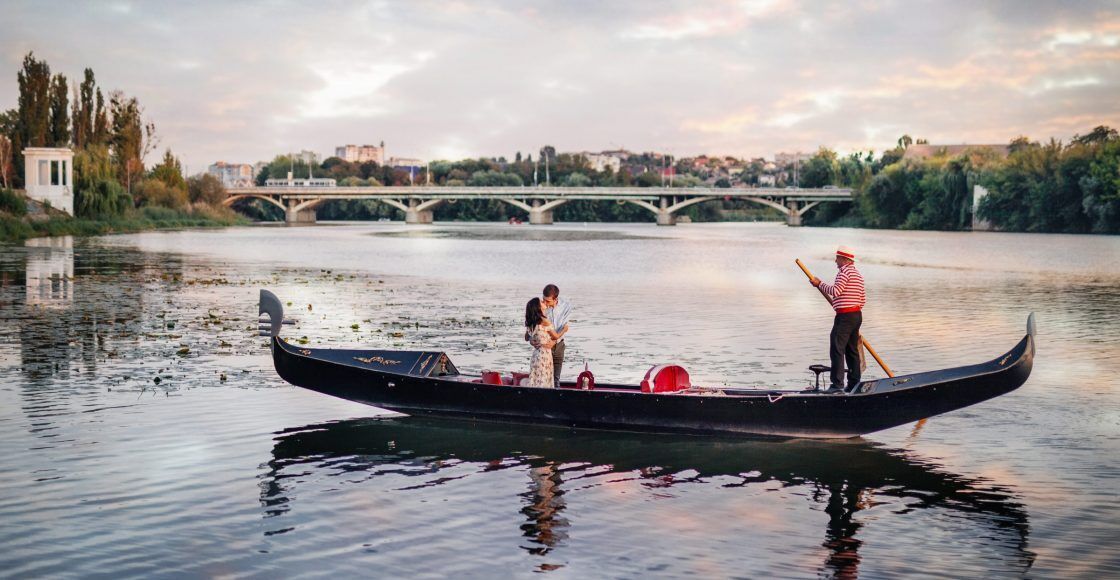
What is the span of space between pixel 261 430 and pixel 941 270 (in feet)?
162

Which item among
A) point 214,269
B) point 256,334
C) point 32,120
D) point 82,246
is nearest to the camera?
point 256,334

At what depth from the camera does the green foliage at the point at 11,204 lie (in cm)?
7619

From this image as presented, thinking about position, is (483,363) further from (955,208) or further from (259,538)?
(955,208)

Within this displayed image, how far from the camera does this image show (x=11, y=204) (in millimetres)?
77000

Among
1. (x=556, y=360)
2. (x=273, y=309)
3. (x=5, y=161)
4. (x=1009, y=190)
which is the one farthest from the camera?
(x=1009, y=190)

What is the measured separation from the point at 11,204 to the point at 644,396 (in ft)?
239

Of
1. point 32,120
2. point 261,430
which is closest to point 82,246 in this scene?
point 32,120

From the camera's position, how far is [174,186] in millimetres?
122625

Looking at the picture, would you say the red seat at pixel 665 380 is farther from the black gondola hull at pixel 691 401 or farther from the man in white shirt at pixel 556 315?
the man in white shirt at pixel 556 315

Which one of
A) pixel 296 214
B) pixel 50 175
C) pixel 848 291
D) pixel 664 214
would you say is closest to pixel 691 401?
pixel 848 291

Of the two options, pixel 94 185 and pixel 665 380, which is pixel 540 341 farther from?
pixel 94 185

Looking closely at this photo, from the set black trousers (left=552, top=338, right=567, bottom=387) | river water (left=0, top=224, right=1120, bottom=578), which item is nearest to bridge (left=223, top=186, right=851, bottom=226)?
river water (left=0, top=224, right=1120, bottom=578)

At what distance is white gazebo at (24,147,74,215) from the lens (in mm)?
86938

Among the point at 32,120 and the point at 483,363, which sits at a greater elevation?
the point at 32,120
